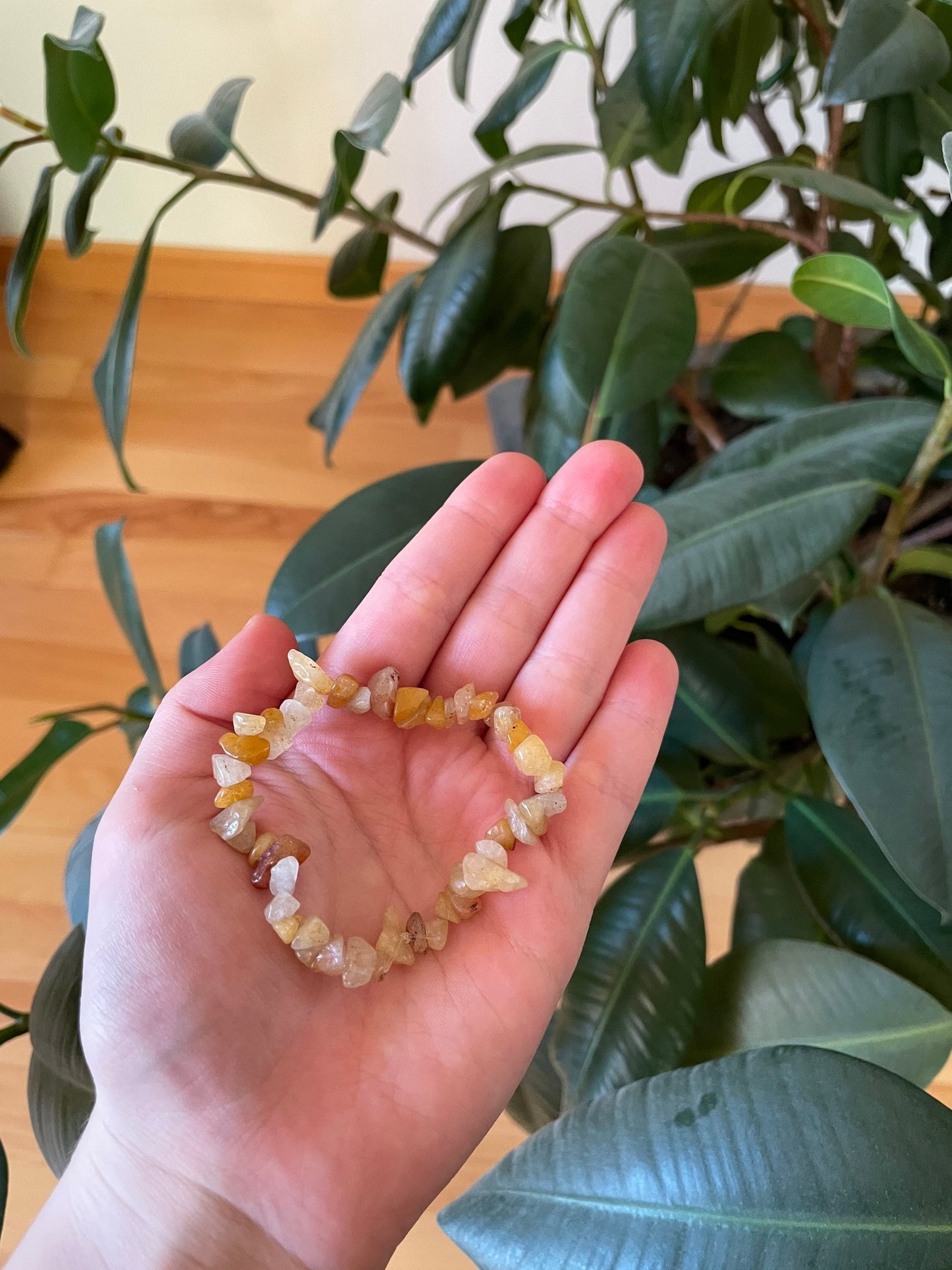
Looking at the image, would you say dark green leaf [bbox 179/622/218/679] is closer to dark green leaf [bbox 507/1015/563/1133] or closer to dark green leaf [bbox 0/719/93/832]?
dark green leaf [bbox 0/719/93/832]

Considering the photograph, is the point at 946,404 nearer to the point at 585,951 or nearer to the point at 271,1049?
the point at 585,951

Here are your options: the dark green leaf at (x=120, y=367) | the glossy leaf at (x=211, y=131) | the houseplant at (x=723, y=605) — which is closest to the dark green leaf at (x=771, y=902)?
the houseplant at (x=723, y=605)

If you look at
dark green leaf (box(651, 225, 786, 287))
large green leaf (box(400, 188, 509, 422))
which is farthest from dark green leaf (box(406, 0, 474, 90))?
dark green leaf (box(651, 225, 786, 287))

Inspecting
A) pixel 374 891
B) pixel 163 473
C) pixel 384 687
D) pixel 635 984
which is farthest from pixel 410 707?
pixel 163 473

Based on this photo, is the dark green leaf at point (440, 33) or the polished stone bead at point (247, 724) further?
the dark green leaf at point (440, 33)

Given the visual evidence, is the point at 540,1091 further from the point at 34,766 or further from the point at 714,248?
the point at 714,248

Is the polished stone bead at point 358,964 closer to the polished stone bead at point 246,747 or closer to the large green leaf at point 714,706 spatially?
the polished stone bead at point 246,747

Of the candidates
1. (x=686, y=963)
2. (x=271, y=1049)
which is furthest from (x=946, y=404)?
(x=271, y=1049)
